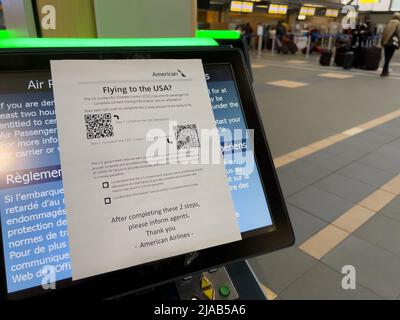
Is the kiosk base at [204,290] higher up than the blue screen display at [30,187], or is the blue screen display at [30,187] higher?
the blue screen display at [30,187]

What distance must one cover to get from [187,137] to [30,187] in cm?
27

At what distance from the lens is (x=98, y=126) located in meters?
0.53

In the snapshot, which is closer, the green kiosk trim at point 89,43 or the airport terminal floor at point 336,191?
the green kiosk trim at point 89,43

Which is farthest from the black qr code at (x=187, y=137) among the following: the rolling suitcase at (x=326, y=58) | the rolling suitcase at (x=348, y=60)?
the rolling suitcase at (x=326, y=58)

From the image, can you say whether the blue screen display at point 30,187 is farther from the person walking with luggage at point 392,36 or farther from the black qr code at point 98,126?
the person walking with luggage at point 392,36

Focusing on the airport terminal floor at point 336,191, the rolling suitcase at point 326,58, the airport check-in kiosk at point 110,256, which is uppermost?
the airport check-in kiosk at point 110,256

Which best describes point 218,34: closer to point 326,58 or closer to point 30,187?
point 30,187

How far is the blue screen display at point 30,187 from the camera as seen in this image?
464mm

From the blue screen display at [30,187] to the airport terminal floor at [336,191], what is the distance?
4.64 ft

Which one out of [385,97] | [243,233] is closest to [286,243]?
[243,233]

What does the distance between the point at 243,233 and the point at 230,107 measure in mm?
251

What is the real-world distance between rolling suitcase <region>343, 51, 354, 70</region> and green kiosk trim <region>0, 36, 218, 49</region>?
912 cm

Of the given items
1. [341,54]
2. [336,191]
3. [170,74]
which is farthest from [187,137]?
[341,54]

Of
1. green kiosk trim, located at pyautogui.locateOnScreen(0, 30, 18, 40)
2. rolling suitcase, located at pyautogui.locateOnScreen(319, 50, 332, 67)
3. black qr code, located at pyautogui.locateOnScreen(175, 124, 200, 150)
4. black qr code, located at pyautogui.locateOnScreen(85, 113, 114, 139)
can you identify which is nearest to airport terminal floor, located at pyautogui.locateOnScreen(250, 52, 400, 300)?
black qr code, located at pyautogui.locateOnScreen(175, 124, 200, 150)
